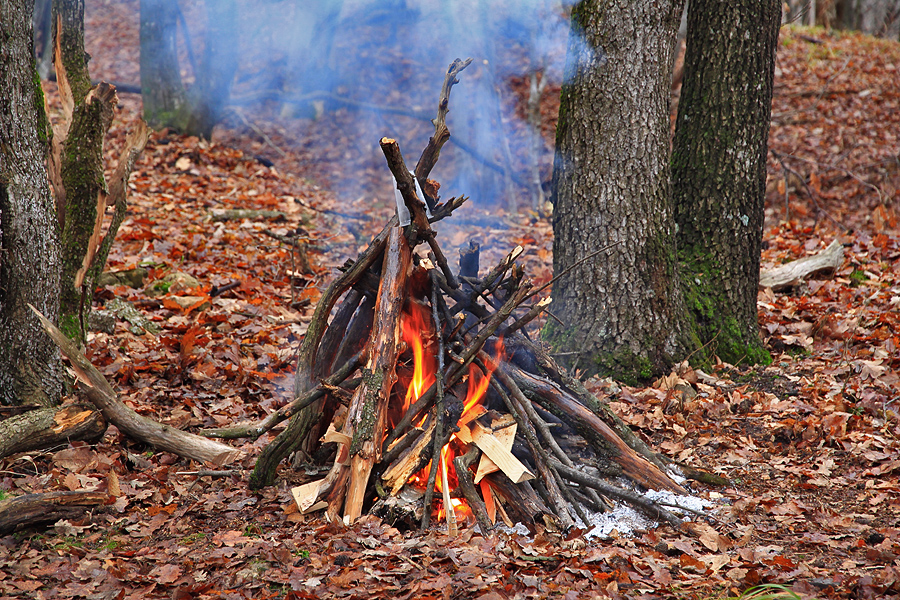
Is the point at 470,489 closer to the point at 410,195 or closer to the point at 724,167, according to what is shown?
the point at 410,195

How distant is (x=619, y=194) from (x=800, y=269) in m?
3.31

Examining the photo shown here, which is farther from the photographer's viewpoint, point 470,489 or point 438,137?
point 438,137

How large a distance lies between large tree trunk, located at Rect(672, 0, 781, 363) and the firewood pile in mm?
2112

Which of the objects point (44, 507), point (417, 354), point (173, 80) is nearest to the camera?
point (44, 507)

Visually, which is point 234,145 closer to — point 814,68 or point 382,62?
point 382,62

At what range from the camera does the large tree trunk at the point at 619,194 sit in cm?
511

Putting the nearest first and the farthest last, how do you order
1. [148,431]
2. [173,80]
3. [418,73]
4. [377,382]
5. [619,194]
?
[377,382], [148,431], [619,194], [173,80], [418,73]

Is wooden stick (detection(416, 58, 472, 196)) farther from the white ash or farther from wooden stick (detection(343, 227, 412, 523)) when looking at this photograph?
the white ash

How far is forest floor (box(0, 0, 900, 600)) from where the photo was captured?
118 inches

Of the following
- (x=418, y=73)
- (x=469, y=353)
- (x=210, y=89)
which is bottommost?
(x=469, y=353)

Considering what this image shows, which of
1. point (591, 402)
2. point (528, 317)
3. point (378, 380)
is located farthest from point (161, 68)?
point (591, 402)

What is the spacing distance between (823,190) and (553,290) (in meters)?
8.25

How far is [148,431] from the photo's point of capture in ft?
14.3

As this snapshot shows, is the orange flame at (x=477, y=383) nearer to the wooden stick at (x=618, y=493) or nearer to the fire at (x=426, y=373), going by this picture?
the fire at (x=426, y=373)
